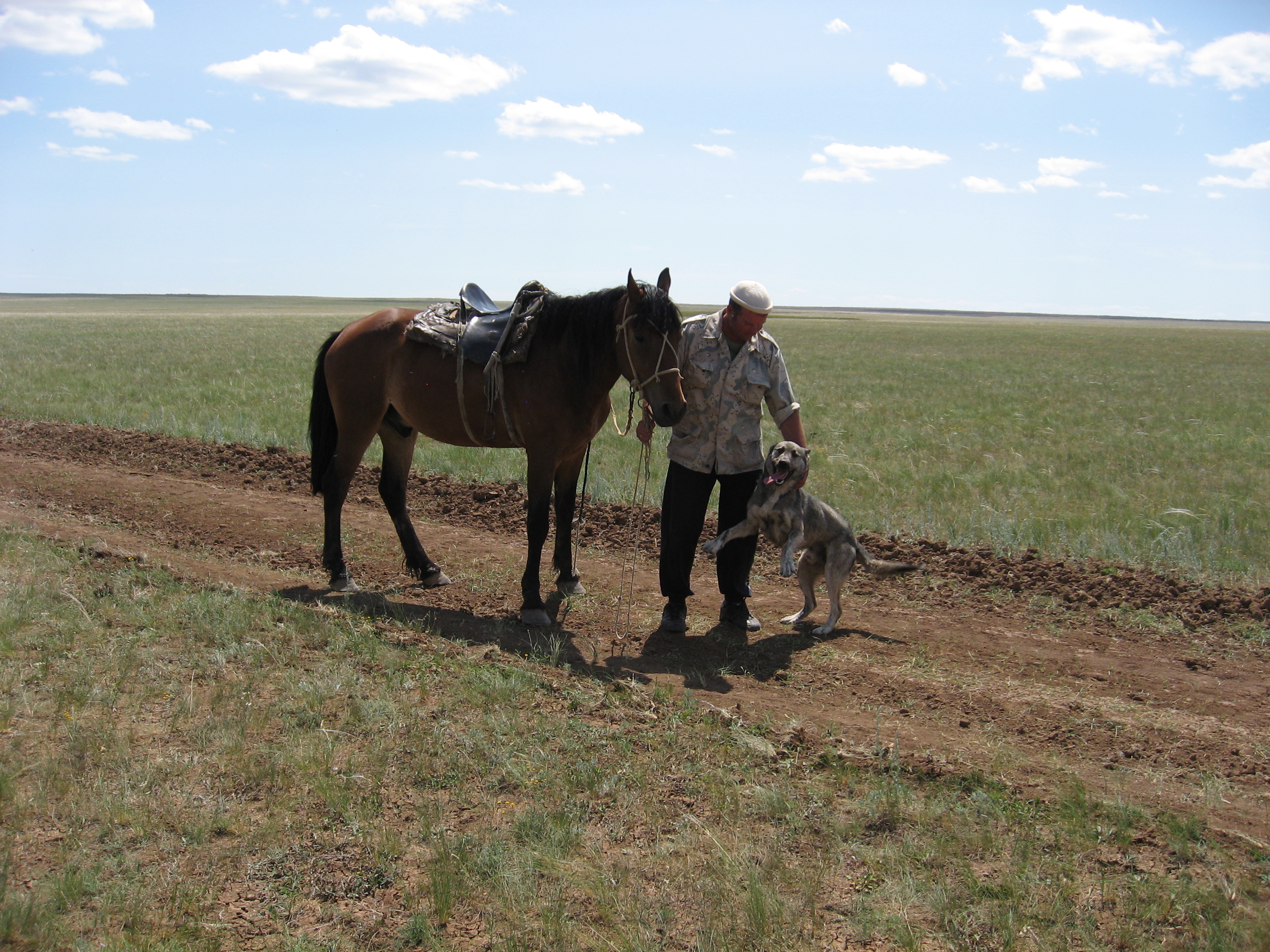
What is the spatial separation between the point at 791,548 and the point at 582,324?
214cm

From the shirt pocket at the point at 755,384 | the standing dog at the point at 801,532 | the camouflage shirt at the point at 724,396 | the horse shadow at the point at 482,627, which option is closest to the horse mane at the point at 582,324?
the camouflage shirt at the point at 724,396

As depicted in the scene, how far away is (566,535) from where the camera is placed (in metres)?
7.77

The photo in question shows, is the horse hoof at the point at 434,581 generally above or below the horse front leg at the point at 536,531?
below

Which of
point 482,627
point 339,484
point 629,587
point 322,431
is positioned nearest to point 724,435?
point 629,587

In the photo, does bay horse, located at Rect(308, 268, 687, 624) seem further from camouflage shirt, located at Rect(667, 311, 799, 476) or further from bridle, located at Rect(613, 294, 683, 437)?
camouflage shirt, located at Rect(667, 311, 799, 476)

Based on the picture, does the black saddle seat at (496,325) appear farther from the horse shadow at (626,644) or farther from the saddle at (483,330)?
the horse shadow at (626,644)

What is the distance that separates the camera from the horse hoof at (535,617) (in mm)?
6855

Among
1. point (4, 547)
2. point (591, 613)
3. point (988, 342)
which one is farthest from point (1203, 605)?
point (988, 342)

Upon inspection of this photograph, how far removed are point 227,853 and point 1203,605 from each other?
6.78 m

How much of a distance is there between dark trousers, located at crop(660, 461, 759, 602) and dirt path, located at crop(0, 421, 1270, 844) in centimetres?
37

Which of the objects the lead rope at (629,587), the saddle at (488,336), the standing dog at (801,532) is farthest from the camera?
the saddle at (488,336)

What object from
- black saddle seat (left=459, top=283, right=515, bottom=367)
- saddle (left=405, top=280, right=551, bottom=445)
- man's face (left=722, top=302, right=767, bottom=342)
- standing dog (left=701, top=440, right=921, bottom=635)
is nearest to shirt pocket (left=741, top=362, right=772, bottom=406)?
man's face (left=722, top=302, right=767, bottom=342)

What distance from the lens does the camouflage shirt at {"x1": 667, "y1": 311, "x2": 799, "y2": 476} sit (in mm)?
6488

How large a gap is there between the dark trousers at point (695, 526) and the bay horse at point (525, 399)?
63 cm
